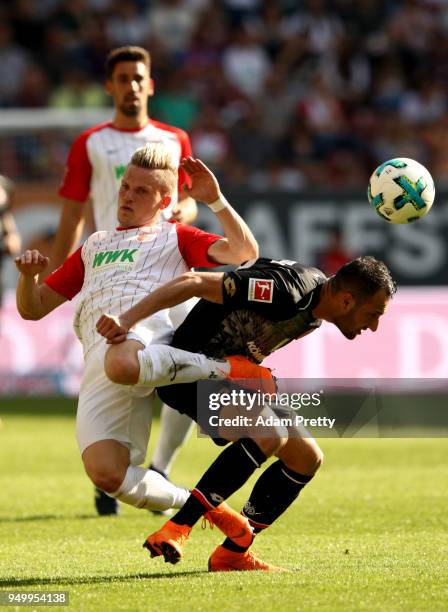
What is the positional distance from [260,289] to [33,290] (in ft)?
3.87

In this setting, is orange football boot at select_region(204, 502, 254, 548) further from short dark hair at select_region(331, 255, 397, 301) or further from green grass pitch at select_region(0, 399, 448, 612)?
short dark hair at select_region(331, 255, 397, 301)

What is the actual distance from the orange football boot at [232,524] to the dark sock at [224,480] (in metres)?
0.08

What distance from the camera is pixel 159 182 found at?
20.0ft

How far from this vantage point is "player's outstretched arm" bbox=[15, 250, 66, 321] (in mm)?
5887

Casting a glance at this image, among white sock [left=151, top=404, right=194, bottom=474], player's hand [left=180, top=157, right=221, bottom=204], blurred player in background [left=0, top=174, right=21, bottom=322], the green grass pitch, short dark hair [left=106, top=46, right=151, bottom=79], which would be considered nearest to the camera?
the green grass pitch

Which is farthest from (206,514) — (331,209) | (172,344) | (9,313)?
(331,209)

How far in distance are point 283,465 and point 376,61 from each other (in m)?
14.5

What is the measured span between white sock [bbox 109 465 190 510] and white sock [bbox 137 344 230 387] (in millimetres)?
466

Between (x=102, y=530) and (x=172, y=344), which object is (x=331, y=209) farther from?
(x=172, y=344)

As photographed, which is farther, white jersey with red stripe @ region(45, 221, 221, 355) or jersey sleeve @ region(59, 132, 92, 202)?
jersey sleeve @ region(59, 132, 92, 202)

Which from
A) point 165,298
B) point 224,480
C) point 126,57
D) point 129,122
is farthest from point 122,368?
point 126,57

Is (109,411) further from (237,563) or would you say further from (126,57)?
(126,57)

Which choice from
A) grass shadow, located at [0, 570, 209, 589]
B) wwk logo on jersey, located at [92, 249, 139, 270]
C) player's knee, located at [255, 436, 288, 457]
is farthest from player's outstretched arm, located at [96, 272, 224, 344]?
grass shadow, located at [0, 570, 209, 589]

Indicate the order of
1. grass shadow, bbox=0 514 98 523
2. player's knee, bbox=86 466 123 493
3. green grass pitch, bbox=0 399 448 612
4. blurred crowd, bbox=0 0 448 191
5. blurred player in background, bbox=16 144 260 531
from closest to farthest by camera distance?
1. green grass pitch, bbox=0 399 448 612
2. player's knee, bbox=86 466 123 493
3. blurred player in background, bbox=16 144 260 531
4. grass shadow, bbox=0 514 98 523
5. blurred crowd, bbox=0 0 448 191
